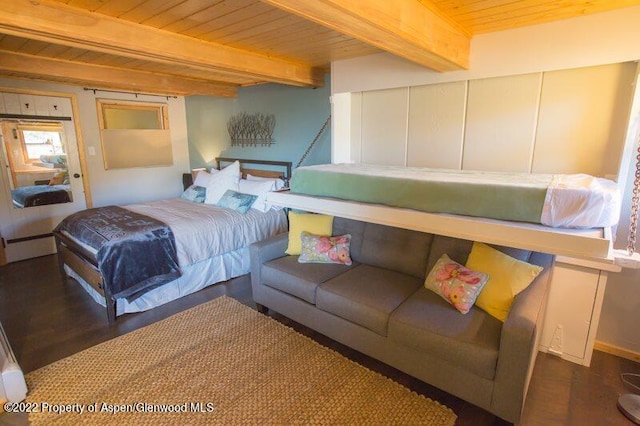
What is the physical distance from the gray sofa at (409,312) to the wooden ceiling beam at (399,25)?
48.6 inches

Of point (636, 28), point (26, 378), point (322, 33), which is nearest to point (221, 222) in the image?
point (26, 378)

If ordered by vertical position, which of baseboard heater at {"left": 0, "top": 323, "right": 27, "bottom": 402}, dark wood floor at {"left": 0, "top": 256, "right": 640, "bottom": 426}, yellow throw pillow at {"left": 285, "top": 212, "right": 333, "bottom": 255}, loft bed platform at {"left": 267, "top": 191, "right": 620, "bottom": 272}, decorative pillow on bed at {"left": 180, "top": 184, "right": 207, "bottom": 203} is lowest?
dark wood floor at {"left": 0, "top": 256, "right": 640, "bottom": 426}

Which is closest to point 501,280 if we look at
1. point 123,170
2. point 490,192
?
point 490,192

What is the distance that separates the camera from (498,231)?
167cm

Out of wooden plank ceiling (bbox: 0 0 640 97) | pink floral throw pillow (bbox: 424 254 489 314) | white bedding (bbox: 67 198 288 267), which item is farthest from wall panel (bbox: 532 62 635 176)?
white bedding (bbox: 67 198 288 267)

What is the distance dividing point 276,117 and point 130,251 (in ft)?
7.44

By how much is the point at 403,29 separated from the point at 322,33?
2.72 ft

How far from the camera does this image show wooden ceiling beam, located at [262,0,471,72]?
1299 mm

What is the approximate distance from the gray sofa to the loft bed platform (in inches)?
13.4

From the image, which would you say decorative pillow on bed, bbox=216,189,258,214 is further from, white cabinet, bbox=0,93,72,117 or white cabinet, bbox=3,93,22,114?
white cabinet, bbox=3,93,22,114

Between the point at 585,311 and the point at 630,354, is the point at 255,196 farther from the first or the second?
the point at 630,354

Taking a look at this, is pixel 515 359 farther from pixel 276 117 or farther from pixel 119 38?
pixel 276 117

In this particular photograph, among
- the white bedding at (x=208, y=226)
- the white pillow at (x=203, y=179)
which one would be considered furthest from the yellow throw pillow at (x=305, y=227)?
the white pillow at (x=203, y=179)

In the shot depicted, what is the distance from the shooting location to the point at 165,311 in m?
2.93
